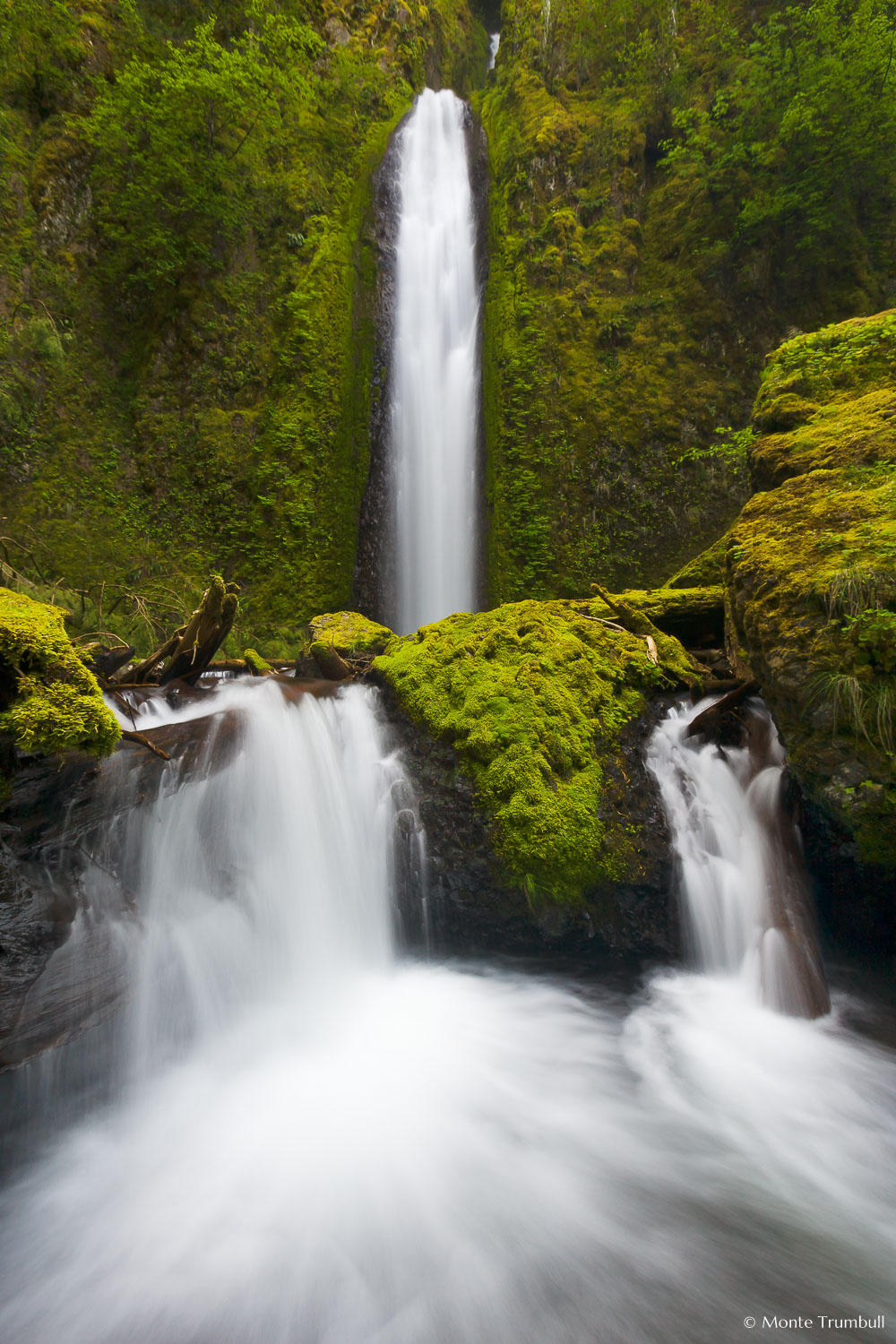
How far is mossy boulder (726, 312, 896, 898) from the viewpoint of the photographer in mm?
2990

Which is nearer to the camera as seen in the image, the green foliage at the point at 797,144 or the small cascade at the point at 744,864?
the small cascade at the point at 744,864

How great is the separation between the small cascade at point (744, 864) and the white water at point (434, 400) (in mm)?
6845

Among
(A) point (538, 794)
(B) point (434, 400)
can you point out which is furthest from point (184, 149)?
(A) point (538, 794)

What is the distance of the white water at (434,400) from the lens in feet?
35.0

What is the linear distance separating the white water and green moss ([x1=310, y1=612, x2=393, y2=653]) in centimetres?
425

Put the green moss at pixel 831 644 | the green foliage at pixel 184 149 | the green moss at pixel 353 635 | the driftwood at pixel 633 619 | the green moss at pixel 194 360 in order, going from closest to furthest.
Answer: the green moss at pixel 831 644 < the driftwood at pixel 633 619 < the green moss at pixel 353 635 < the green moss at pixel 194 360 < the green foliage at pixel 184 149

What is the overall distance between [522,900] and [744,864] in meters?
1.47

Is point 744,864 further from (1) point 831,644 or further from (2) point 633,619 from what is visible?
(2) point 633,619

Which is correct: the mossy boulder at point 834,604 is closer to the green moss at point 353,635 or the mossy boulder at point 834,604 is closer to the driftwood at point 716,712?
the driftwood at point 716,712

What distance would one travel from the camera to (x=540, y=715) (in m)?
3.90

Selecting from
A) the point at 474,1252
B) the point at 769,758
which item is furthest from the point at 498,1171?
the point at 769,758

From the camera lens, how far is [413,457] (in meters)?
10.9

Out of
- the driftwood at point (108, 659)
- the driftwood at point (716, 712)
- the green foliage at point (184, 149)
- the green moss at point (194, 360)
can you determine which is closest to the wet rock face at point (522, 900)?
the driftwood at point (716, 712)

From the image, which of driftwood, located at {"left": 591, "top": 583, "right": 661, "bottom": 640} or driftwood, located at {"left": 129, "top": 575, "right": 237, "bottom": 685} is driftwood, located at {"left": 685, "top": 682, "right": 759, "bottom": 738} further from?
driftwood, located at {"left": 129, "top": 575, "right": 237, "bottom": 685}
